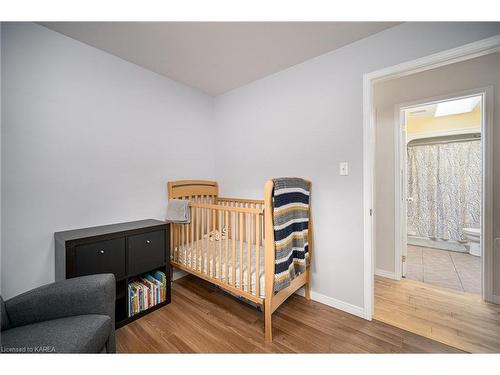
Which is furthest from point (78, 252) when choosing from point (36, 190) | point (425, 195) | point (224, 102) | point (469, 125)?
point (469, 125)

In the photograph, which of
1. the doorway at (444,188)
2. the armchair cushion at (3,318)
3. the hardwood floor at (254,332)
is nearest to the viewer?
the armchair cushion at (3,318)

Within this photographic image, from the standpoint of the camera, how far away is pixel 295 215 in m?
1.70

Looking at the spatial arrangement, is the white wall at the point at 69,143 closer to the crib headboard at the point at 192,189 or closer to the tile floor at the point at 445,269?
the crib headboard at the point at 192,189

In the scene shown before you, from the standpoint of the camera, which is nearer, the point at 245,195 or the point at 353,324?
the point at 353,324

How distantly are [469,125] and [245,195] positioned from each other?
380cm

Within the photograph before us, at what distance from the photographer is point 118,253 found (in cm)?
166

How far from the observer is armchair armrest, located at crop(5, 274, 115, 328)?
1.08m

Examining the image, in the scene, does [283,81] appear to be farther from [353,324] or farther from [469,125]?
[469,125]

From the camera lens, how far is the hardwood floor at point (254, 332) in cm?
140

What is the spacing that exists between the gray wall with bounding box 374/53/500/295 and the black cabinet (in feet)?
8.24

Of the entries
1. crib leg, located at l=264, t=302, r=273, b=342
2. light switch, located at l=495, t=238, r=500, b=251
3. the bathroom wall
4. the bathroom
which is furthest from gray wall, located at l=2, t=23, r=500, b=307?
the bathroom wall

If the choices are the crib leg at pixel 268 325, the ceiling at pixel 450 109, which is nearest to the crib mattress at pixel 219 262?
the crib leg at pixel 268 325

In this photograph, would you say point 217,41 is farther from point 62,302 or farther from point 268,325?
point 268,325

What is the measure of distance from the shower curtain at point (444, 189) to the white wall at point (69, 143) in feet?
14.3
